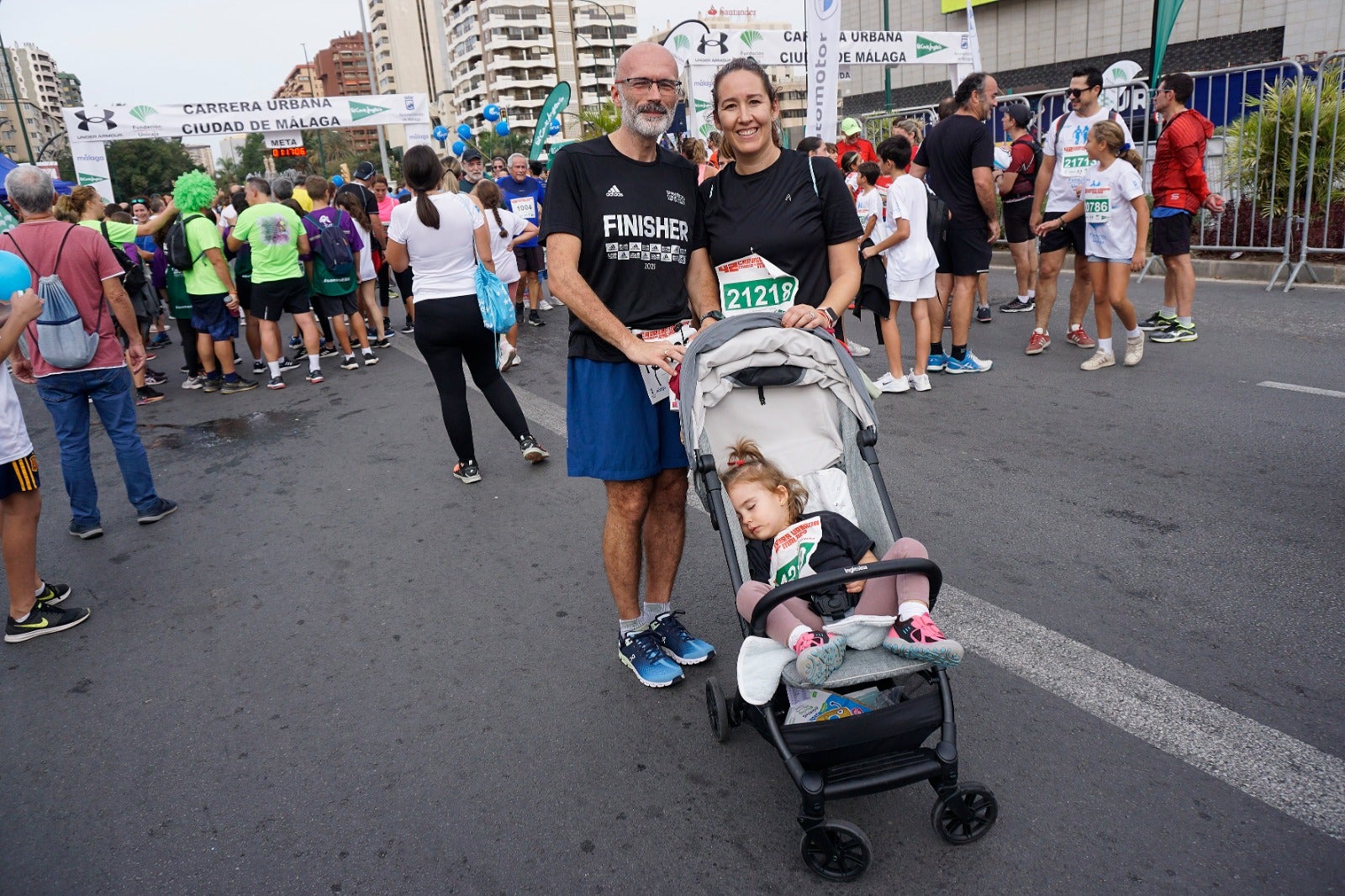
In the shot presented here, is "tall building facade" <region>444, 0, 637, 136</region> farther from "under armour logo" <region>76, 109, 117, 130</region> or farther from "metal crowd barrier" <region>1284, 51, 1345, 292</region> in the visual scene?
"metal crowd barrier" <region>1284, 51, 1345, 292</region>

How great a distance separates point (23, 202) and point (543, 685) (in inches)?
163

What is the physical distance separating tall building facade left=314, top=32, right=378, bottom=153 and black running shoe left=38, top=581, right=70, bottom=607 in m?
151

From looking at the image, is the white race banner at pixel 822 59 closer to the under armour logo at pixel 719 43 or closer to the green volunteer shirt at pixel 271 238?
the under armour logo at pixel 719 43

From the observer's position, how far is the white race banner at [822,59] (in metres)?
11.3

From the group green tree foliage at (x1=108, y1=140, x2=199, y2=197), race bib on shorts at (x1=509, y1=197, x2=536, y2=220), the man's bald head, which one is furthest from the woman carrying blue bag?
green tree foliage at (x1=108, y1=140, x2=199, y2=197)

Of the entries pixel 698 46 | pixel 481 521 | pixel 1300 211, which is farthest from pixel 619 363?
pixel 698 46

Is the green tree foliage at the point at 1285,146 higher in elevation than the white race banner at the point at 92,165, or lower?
lower

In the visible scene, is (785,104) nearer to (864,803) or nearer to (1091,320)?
(1091,320)

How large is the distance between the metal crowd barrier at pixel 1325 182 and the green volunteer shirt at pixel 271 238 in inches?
391

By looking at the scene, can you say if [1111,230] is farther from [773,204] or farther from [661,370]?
[661,370]

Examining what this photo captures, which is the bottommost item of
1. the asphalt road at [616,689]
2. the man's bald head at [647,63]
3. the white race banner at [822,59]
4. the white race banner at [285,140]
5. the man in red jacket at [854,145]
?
the asphalt road at [616,689]

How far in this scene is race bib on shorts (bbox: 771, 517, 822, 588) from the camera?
2.66 metres

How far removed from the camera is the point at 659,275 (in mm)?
3096

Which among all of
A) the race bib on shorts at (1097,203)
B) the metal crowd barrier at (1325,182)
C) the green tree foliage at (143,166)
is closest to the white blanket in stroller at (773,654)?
the race bib on shorts at (1097,203)
